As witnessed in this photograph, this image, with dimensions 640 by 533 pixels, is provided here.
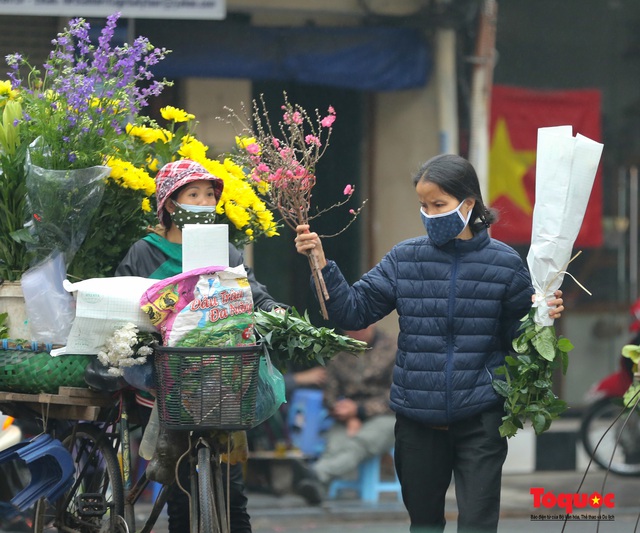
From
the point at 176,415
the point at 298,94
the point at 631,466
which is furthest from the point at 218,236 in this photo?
the point at 631,466

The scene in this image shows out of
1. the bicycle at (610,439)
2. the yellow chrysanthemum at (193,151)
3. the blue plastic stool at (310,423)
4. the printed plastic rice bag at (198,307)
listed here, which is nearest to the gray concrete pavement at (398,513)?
the bicycle at (610,439)

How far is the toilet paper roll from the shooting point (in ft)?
14.0

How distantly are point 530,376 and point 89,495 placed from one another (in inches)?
75.0

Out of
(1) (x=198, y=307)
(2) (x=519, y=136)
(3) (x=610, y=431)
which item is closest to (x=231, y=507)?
(1) (x=198, y=307)

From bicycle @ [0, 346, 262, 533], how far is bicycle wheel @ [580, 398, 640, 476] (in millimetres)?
5266

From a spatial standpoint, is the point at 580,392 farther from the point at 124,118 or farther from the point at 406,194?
the point at 124,118

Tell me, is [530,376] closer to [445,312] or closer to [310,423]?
[445,312]

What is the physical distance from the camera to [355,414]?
8609 millimetres

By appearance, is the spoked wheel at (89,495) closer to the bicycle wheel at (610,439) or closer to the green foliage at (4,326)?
the green foliage at (4,326)

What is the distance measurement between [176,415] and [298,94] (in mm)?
5797

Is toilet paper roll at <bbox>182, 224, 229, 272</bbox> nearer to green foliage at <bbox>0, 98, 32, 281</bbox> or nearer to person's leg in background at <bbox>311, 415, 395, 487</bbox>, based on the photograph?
green foliage at <bbox>0, 98, 32, 281</bbox>

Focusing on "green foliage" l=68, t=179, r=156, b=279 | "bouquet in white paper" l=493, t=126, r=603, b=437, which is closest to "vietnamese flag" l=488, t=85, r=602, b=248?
"green foliage" l=68, t=179, r=156, b=279

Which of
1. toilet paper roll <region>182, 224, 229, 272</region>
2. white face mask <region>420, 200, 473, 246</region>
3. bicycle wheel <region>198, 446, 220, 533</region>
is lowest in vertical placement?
bicycle wheel <region>198, 446, 220, 533</region>

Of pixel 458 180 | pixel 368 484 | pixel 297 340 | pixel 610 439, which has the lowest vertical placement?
pixel 368 484
